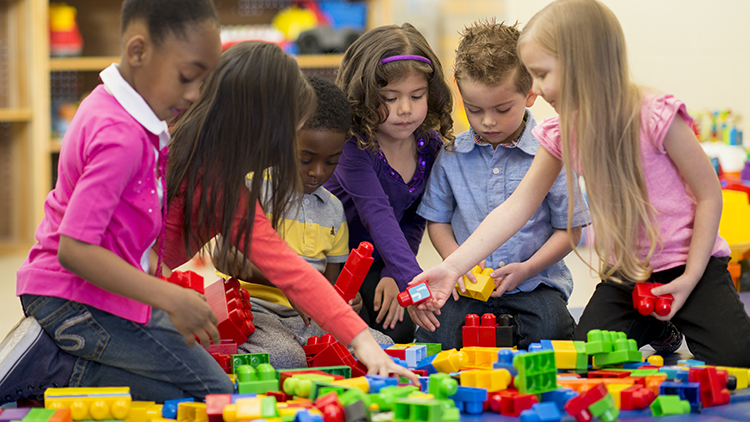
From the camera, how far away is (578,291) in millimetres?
1974

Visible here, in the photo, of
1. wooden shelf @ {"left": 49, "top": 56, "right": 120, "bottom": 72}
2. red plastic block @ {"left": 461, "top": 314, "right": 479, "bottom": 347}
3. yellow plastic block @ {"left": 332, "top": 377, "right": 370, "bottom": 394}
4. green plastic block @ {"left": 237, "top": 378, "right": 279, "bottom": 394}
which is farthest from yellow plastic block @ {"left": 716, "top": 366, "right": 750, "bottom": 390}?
wooden shelf @ {"left": 49, "top": 56, "right": 120, "bottom": 72}

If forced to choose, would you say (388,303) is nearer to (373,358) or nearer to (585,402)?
(373,358)

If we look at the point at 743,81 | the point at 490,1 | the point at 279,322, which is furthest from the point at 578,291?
the point at 490,1

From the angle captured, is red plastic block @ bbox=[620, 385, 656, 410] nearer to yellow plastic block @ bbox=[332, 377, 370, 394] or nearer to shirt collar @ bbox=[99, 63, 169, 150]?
yellow plastic block @ bbox=[332, 377, 370, 394]

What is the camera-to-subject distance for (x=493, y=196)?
4.64 feet

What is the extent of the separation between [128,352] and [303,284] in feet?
0.84

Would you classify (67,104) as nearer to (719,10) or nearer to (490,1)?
(490,1)

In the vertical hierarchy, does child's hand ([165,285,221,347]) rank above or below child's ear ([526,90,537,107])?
below

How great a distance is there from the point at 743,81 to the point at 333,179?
5.98 feet

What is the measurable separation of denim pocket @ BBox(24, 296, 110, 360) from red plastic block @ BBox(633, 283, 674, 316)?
815 millimetres

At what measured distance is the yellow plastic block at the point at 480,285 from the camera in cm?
132

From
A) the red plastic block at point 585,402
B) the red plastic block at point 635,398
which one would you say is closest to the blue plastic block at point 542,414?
the red plastic block at point 585,402

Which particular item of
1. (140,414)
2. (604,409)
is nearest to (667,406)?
(604,409)

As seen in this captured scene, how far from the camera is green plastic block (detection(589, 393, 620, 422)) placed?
2.68ft
